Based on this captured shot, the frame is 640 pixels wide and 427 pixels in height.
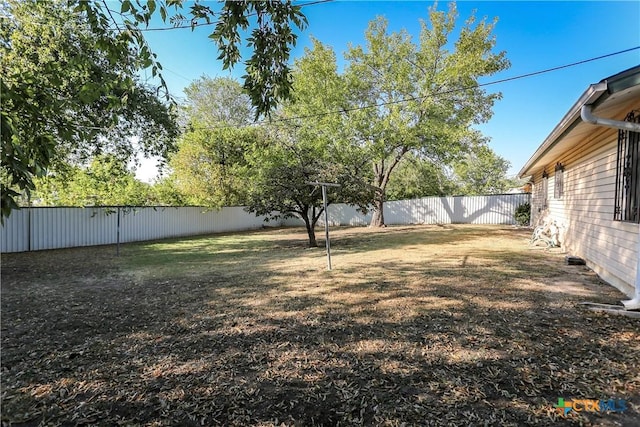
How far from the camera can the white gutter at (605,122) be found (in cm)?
327

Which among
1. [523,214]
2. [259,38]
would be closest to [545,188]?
[523,214]

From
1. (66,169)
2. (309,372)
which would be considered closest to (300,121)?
(66,169)

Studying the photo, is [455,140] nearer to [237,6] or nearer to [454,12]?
[454,12]

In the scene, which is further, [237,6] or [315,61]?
[315,61]

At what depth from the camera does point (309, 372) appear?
227 centimetres

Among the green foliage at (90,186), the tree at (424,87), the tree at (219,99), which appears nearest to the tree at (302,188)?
the green foliage at (90,186)

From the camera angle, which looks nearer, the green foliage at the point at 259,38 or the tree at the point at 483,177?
the green foliage at the point at 259,38

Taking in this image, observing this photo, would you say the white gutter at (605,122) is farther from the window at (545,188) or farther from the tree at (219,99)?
the tree at (219,99)

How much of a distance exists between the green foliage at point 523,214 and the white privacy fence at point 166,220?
1.57m

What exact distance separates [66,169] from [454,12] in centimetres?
1524

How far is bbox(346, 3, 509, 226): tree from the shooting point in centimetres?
1294

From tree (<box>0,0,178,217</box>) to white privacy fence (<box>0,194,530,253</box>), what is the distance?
7.18ft

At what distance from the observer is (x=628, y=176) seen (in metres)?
4.10

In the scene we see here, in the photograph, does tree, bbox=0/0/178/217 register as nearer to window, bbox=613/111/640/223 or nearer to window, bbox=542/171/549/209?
window, bbox=613/111/640/223
